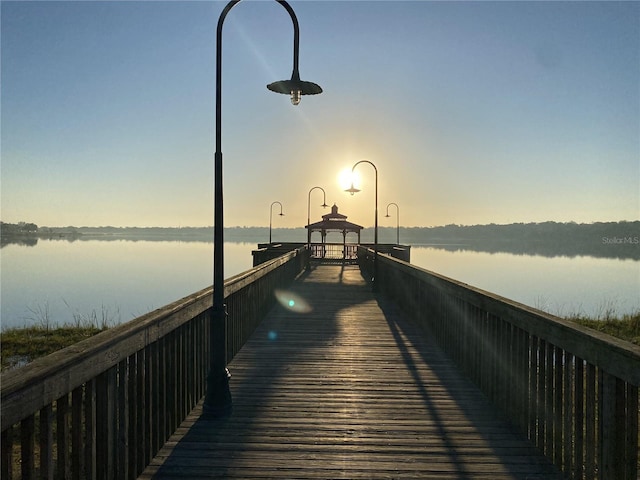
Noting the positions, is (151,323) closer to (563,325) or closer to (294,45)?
(563,325)

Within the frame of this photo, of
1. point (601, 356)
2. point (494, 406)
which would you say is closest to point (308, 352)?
point (494, 406)

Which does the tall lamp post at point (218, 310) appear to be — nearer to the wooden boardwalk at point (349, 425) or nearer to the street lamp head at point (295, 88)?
the wooden boardwalk at point (349, 425)

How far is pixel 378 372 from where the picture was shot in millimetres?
6609

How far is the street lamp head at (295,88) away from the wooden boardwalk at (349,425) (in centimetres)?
364

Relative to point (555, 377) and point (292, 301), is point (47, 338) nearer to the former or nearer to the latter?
point (292, 301)

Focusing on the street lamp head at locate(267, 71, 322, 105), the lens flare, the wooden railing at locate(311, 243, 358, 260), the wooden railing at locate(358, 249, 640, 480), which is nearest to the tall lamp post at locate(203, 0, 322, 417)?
the street lamp head at locate(267, 71, 322, 105)

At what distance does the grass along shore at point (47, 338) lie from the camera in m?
14.0

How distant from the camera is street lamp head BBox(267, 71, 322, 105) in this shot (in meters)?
5.94

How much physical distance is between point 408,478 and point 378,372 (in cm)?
290

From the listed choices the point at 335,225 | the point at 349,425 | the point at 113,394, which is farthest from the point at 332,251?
the point at 113,394

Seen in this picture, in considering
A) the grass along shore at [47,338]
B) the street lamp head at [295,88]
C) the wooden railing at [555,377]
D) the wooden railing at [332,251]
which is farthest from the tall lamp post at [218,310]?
the wooden railing at [332,251]

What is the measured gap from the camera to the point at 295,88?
19.6 feet

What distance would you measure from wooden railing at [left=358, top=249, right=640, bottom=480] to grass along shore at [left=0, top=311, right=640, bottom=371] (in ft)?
34.2

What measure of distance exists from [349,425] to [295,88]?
13.0 ft
